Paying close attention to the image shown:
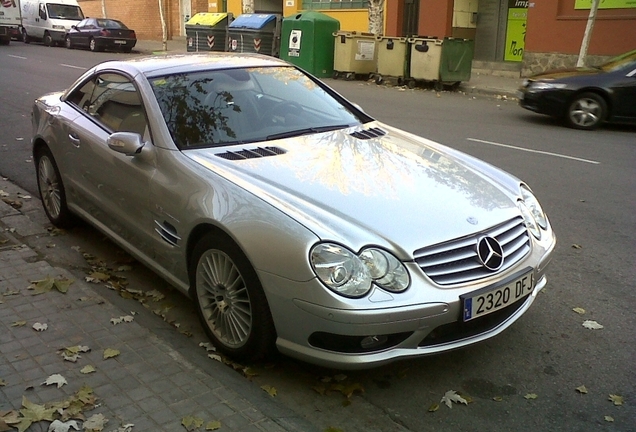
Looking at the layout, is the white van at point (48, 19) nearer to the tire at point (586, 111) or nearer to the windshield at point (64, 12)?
the windshield at point (64, 12)

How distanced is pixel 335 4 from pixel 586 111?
16451mm

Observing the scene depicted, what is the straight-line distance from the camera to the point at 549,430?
324cm

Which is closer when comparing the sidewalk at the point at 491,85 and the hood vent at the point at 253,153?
the hood vent at the point at 253,153

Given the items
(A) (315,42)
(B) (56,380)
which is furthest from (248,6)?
(B) (56,380)

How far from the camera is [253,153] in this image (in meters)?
4.25

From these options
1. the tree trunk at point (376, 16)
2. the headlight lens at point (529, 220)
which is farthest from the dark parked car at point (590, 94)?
the tree trunk at point (376, 16)

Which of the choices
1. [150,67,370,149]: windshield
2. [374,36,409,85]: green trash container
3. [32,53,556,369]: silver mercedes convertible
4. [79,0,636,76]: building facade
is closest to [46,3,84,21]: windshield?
[79,0,636,76]: building facade

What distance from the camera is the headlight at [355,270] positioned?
3211 millimetres

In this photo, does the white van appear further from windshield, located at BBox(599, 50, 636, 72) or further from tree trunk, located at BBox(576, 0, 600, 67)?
windshield, located at BBox(599, 50, 636, 72)

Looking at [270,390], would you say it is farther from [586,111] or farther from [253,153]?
[586,111]

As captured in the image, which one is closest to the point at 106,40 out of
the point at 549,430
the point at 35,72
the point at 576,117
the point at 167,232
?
the point at 35,72

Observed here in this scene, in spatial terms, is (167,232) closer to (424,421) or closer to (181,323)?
(181,323)

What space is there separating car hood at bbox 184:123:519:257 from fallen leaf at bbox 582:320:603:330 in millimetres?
949

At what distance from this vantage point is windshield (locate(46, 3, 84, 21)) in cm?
3369
